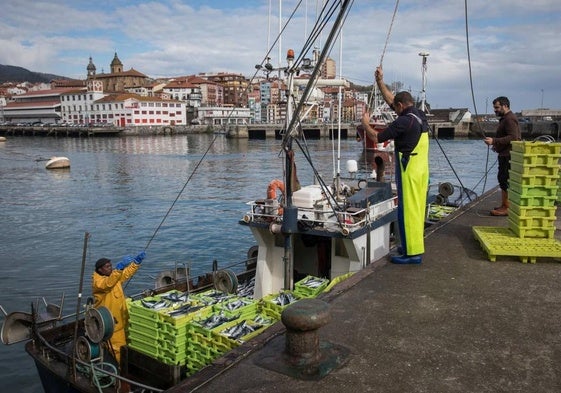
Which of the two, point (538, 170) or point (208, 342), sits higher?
point (538, 170)

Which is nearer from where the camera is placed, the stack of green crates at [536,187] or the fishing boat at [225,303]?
the fishing boat at [225,303]

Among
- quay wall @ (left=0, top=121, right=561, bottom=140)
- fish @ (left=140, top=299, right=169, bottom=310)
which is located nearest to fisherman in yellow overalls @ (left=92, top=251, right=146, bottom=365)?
fish @ (left=140, top=299, right=169, bottom=310)

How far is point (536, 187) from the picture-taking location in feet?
22.7

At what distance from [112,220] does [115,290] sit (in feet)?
61.7

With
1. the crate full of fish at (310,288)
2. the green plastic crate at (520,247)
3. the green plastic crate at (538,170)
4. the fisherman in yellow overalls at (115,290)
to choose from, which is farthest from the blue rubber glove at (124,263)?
the green plastic crate at (538,170)

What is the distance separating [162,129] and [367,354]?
114 m

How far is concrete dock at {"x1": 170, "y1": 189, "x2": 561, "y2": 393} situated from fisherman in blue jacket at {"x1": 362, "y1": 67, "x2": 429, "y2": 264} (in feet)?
2.72

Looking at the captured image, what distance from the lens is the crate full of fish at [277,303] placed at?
7.00m

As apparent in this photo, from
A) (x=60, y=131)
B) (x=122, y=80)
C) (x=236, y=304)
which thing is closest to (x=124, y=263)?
(x=236, y=304)

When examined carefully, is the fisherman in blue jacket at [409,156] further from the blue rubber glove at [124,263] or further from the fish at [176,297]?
the blue rubber glove at [124,263]

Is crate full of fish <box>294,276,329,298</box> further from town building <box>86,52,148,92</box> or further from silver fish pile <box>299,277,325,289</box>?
town building <box>86,52,148,92</box>

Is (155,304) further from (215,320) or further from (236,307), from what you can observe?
(236,307)

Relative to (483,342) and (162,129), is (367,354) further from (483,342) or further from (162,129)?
(162,129)

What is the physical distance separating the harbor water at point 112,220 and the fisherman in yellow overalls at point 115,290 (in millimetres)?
779
